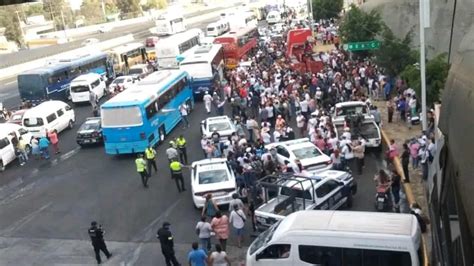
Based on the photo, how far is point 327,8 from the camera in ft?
203

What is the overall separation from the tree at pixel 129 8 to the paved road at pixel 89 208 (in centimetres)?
10144

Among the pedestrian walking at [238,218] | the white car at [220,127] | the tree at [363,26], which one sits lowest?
the white car at [220,127]

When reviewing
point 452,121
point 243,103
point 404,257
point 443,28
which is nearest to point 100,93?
point 243,103

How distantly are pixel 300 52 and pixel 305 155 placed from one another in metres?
23.5

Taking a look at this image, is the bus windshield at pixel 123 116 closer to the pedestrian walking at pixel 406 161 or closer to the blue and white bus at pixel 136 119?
the blue and white bus at pixel 136 119

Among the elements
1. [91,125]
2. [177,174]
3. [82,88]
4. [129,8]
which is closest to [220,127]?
[177,174]

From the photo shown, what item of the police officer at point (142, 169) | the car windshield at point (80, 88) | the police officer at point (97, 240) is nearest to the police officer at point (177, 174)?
the police officer at point (142, 169)

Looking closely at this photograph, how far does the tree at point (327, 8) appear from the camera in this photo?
2427 inches

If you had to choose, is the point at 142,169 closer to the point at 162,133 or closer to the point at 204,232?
the point at 162,133

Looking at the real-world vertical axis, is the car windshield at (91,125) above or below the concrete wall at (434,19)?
below

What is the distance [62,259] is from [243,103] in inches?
566

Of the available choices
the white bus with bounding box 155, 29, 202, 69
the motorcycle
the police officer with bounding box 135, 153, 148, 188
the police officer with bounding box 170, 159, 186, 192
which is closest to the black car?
the police officer with bounding box 135, 153, 148, 188

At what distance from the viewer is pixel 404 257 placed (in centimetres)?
1084

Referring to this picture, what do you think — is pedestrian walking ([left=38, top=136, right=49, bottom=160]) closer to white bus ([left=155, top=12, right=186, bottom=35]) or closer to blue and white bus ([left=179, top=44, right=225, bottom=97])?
blue and white bus ([left=179, top=44, right=225, bottom=97])
